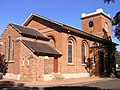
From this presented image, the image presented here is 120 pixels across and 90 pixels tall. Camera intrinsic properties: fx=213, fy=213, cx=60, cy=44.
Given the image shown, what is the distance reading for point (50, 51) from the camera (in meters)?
28.1

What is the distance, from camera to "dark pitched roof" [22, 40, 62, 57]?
25816 millimetres

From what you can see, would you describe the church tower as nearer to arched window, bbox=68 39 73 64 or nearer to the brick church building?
the brick church building

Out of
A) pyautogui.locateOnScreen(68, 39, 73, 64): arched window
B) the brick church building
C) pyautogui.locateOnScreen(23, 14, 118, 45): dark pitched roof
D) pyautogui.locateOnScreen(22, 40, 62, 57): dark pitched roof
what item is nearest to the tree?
the brick church building

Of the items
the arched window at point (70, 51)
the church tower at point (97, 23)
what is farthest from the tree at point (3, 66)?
the church tower at point (97, 23)

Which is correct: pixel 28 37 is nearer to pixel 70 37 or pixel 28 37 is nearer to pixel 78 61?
pixel 70 37

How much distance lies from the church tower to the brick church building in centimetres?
300

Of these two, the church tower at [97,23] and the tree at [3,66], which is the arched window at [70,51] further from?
the church tower at [97,23]

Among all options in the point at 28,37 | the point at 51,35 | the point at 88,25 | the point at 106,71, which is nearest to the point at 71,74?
the point at 51,35

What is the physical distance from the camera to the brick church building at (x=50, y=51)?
26206 mm

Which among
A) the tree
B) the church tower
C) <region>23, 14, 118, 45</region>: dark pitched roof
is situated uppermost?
the church tower

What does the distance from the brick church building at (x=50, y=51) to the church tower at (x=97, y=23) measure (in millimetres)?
2999

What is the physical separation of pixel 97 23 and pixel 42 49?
19.0 metres

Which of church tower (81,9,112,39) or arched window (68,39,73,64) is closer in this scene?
arched window (68,39,73,64)

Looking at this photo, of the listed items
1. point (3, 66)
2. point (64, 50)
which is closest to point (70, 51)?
point (64, 50)
